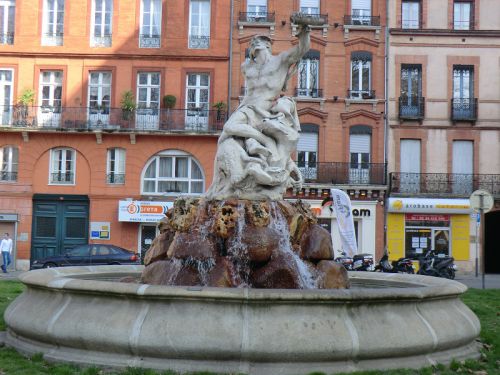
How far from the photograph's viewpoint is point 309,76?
109 ft

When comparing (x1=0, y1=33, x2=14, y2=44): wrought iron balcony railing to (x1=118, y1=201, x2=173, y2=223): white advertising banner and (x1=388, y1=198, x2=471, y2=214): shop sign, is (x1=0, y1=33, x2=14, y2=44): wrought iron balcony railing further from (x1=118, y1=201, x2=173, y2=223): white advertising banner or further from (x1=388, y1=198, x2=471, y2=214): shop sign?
(x1=388, y1=198, x2=471, y2=214): shop sign

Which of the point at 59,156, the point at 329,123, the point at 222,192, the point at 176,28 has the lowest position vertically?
the point at 222,192

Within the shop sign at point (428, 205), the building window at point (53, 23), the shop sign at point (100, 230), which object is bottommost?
the shop sign at point (100, 230)

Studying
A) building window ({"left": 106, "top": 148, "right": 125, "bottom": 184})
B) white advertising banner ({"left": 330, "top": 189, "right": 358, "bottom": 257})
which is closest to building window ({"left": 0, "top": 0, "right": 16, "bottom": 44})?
building window ({"left": 106, "top": 148, "right": 125, "bottom": 184})

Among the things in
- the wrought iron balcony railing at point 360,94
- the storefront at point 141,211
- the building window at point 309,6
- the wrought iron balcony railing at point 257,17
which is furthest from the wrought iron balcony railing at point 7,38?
the wrought iron balcony railing at point 360,94

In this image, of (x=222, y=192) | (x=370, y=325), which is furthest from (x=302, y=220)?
(x=370, y=325)

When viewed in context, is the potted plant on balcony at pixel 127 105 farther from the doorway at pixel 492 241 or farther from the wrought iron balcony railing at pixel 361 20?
the doorway at pixel 492 241

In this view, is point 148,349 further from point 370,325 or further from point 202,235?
point 202,235

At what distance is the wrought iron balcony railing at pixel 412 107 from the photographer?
32.7 m

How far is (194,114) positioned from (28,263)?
10790 mm

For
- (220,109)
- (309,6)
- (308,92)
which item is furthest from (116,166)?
(309,6)

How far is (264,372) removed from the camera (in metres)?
5.61

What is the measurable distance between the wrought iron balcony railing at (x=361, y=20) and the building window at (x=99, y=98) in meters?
Answer: 12.7

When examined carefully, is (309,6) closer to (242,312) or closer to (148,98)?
(148,98)
